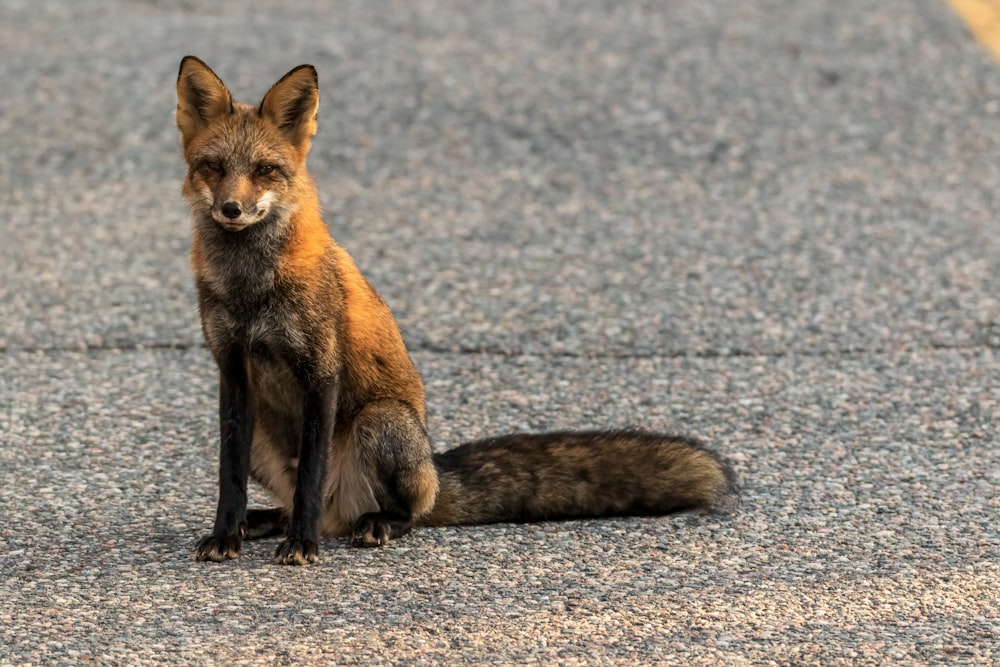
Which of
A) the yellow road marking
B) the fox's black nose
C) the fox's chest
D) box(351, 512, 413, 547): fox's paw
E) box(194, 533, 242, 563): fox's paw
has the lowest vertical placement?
box(194, 533, 242, 563): fox's paw

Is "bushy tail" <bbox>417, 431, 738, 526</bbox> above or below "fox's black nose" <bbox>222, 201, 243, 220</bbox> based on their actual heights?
below

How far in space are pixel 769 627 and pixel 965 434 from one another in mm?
2484

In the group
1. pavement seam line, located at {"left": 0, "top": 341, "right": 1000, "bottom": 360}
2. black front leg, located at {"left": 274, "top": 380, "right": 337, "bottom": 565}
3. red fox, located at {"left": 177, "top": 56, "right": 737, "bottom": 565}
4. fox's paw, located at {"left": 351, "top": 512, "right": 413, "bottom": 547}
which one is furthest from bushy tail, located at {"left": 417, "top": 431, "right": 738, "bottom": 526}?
pavement seam line, located at {"left": 0, "top": 341, "right": 1000, "bottom": 360}

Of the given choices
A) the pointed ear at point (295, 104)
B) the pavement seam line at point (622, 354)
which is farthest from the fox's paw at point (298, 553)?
the pavement seam line at point (622, 354)

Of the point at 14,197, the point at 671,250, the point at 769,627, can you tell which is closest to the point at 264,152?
the point at 769,627

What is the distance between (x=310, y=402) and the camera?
4.94m

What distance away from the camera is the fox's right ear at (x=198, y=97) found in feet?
16.0

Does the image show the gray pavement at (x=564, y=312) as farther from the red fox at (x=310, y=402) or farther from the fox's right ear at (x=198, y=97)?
the fox's right ear at (x=198, y=97)

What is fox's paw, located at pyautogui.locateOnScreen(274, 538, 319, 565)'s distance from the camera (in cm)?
494

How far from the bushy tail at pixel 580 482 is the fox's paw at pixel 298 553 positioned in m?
0.60

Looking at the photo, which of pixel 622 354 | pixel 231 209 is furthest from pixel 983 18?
pixel 231 209

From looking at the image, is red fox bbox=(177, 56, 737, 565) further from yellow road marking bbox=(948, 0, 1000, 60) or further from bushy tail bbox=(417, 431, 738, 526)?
yellow road marking bbox=(948, 0, 1000, 60)

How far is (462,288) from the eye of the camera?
865cm

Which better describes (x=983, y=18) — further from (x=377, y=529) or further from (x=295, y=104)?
(x=377, y=529)
